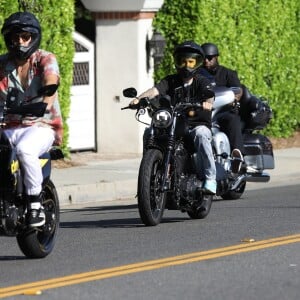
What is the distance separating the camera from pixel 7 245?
438 inches

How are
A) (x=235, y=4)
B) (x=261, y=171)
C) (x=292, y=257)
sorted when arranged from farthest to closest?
(x=235, y=4) < (x=261, y=171) < (x=292, y=257)

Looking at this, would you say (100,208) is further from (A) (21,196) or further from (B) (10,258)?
(A) (21,196)

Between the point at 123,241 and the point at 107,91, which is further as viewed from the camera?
the point at 107,91

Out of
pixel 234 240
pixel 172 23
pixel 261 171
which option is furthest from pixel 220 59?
pixel 234 240

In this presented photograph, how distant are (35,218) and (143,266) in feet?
2.85

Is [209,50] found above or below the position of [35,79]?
above

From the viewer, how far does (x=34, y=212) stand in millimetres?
9797

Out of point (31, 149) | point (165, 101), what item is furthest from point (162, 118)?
point (31, 149)

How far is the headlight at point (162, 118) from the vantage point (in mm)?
12219

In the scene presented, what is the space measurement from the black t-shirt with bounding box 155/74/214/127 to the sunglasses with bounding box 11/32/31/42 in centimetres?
274

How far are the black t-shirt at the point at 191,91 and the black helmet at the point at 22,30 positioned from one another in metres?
2.71

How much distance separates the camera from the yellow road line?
8766 millimetres

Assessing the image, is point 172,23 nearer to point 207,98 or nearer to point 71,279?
point 207,98

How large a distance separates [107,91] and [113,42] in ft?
2.55
